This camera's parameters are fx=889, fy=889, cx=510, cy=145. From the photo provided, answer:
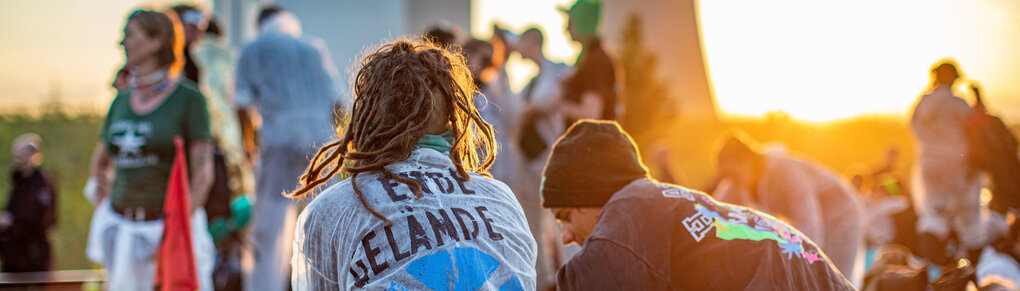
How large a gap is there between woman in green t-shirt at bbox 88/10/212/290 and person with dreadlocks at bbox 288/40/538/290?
6.94 feet

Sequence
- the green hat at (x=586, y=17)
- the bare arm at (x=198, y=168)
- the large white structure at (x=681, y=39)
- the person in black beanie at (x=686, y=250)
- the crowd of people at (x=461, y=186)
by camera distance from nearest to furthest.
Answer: the crowd of people at (x=461, y=186), the person in black beanie at (x=686, y=250), the bare arm at (x=198, y=168), the green hat at (x=586, y=17), the large white structure at (x=681, y=39)

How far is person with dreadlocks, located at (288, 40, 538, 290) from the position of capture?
1.78 metres

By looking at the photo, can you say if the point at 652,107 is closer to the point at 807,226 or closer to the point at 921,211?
the point at 921,211

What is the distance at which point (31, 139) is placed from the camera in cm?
824

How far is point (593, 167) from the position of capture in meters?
2.45

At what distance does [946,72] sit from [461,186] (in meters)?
3.95

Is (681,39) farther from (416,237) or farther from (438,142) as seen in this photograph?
(416,237)

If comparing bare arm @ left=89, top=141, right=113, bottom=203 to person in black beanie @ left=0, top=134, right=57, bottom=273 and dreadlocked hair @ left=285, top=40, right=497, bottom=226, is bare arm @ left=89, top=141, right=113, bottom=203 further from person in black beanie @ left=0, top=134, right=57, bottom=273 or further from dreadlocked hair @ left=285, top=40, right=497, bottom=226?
person in black beanie @ left=0, top=134, right=57, bottom=273

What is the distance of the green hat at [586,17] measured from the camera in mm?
4887

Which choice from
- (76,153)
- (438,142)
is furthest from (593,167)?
(76,153)

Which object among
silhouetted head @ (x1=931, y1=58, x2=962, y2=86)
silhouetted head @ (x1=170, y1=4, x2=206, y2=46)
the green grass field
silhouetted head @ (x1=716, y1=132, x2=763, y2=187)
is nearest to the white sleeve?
silhouetted head @ (x1=170, y1=4, x2=206, y2=46)

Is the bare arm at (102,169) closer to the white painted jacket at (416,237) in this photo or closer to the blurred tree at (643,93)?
the white painted jacket at (416,237)

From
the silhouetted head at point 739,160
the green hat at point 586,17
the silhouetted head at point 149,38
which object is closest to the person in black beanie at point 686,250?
the silhouetted head at point 739,160

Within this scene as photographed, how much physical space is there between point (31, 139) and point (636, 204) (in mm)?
7681
